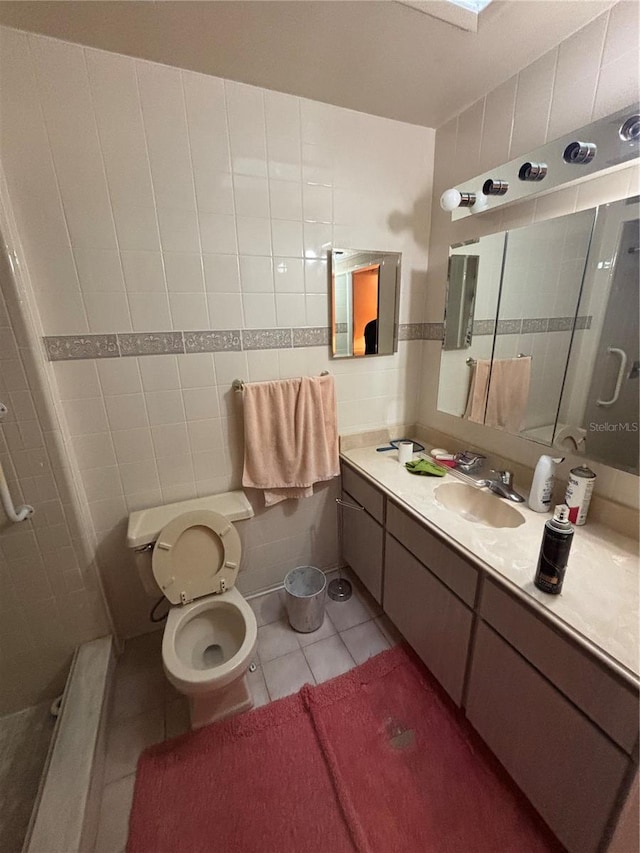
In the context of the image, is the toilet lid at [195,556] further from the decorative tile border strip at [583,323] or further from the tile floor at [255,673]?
the decorative tile border strip at [583,323]

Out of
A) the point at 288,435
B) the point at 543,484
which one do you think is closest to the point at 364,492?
the point at 288,435

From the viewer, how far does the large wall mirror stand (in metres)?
1.06

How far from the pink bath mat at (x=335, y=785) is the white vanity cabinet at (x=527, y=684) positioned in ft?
0.53

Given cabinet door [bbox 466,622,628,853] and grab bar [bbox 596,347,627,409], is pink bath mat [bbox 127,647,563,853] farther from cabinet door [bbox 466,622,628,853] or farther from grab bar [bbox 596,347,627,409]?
grab bar [bbox 596,347,627,409]

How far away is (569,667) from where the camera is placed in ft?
2.77

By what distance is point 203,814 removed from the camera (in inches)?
43.1

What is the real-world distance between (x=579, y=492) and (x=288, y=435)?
3.85 ft

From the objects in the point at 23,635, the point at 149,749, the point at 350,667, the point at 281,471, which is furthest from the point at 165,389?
the point at 350,667

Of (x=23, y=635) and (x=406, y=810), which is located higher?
(x=23, y=635)

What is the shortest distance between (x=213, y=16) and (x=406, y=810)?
2525mm

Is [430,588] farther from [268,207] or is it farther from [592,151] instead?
[268,207]

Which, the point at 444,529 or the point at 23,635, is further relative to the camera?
the point at 23,635

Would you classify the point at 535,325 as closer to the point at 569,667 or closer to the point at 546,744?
the point at 569,667

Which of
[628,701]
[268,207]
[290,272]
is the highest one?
[268,207]
